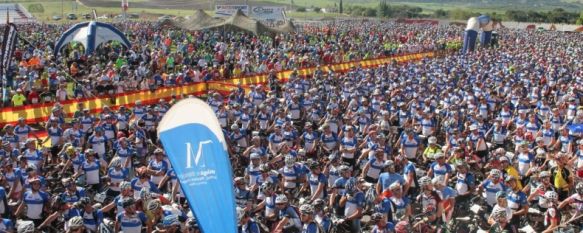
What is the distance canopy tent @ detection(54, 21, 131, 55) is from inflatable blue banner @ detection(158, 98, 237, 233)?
90.4ft

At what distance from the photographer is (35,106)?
1898cm

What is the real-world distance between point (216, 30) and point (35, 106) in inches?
1187

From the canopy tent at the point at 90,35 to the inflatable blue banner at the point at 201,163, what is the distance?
2757 centimetres

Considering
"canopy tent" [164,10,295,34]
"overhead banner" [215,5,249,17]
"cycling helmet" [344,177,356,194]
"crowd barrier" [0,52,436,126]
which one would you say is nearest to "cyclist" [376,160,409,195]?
"cycling helmet" [344,177,356,194]

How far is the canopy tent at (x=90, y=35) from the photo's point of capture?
102ft

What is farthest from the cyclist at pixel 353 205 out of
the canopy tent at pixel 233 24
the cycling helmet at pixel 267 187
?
the canopy tent at pixel 233 24

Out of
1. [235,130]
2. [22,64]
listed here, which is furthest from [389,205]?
[22,64]

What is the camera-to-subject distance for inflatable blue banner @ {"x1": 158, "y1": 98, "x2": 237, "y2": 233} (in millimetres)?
4984

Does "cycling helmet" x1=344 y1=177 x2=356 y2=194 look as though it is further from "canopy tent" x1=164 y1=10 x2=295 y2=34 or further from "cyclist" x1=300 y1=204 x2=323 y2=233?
"canopy tent" x1=164 y1=10 x2=295 y2=34

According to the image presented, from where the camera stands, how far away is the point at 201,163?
506cm

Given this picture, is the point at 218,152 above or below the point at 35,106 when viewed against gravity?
above

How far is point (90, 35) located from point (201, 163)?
28.0 meters

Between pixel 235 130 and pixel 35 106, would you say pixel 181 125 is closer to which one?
pixel 235 130

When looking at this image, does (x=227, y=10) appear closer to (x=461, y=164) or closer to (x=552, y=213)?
(x=461, y=164)
